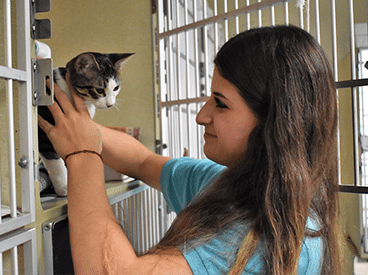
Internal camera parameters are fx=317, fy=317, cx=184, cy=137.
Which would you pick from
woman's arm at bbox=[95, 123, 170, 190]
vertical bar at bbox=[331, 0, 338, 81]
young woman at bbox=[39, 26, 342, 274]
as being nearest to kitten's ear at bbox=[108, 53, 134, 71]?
woman's arm at bbox=[95, 123, 170, 190]

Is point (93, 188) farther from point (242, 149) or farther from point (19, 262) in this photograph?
point (242, 149)

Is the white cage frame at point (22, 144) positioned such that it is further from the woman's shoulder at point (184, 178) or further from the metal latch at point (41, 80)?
the woman's shoulder at point (184, 178)

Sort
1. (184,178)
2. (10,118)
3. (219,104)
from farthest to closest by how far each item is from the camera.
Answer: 1. (184,178)
2. (219,104)
3. (10,118)

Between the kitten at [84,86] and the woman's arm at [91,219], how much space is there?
70 millimetres

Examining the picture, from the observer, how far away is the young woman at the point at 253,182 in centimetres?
53

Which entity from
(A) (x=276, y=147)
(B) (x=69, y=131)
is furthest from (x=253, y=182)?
(B) (x=69, y=131)

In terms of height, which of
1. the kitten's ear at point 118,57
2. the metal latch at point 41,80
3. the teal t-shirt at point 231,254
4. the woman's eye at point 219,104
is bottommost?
the teal t-shirt at point 231,254

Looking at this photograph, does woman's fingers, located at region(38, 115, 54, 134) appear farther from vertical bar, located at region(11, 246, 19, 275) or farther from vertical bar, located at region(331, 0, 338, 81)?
vertical bar, located at region(331, 0, 338, 81)

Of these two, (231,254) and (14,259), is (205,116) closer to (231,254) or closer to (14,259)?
(231,254)

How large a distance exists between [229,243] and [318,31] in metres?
0.55

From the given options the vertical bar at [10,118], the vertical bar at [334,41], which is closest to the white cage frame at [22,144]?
the vertical bar at [10,118]

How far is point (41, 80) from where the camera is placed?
551mm

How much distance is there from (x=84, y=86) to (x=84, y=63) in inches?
2.3

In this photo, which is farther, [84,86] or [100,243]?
[84,86]
